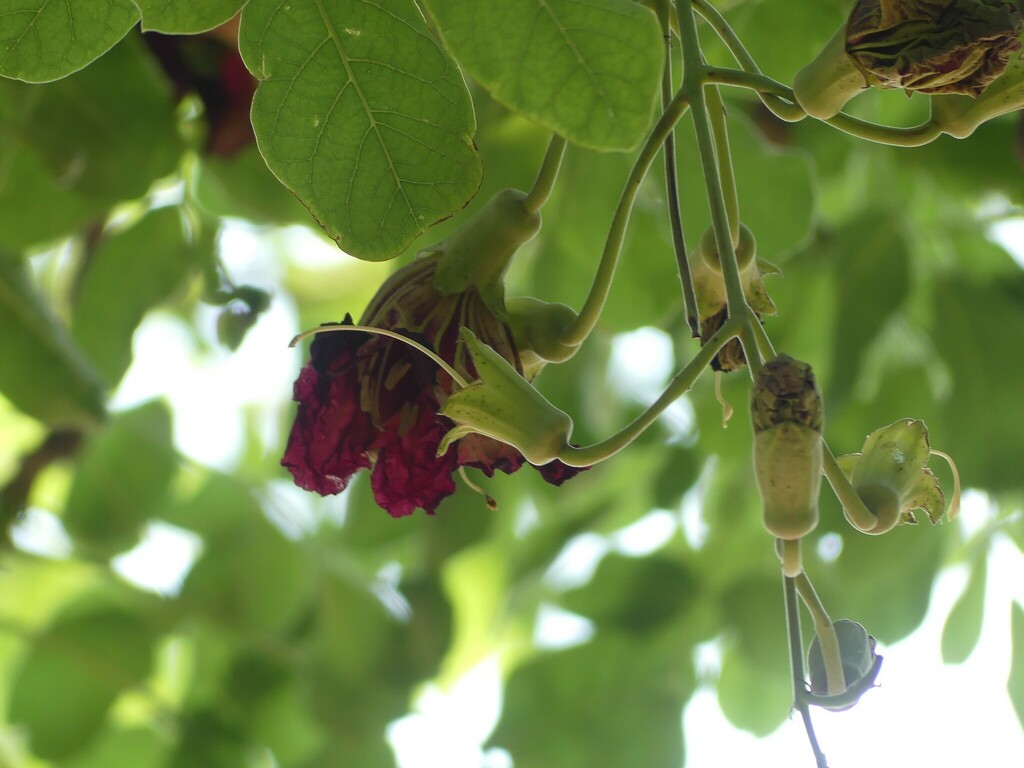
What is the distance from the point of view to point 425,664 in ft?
5.27

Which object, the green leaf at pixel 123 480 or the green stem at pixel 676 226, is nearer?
the green stem at pixel 676 226

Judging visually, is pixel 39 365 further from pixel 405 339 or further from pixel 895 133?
pixel 895 133

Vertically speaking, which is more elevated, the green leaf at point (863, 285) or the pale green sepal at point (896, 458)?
the green leaf at point (863, 285)

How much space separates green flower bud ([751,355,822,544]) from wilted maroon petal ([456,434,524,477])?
0.22 meters

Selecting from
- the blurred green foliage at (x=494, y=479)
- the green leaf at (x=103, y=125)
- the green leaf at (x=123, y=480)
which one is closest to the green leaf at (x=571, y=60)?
the blurred green foliage at (x=494, y=479)

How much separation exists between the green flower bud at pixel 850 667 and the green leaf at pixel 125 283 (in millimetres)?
910

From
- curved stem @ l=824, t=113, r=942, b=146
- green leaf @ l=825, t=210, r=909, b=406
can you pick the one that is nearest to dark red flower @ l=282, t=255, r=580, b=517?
curved stem @ l=824, t=113, r=942, b=146

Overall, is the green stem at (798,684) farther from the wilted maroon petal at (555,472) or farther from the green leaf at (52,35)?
the green leaf at (52,35)

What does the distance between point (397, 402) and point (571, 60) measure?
0.79ft

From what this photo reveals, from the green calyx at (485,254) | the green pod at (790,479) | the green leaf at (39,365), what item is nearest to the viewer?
the green pod at (790,479)

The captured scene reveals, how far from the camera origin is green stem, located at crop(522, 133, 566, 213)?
0.64m

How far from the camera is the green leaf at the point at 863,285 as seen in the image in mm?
1236

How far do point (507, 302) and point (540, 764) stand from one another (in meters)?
1.14

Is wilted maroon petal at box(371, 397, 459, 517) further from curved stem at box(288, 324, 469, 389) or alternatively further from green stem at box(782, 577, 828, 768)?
green stem at box(782, 577, 828, 768)
